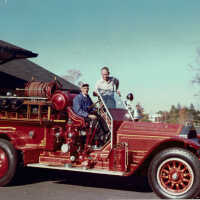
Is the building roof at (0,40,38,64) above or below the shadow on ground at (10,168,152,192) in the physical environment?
above

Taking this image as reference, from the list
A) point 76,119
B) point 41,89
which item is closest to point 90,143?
point 76,119

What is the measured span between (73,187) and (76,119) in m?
1.17

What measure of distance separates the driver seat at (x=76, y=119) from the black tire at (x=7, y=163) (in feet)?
3.76

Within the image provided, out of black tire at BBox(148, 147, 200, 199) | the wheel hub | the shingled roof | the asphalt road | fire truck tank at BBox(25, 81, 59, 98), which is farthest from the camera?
the shingled roof

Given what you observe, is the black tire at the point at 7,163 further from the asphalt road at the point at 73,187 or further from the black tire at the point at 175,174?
the black tire at the point at 175,174

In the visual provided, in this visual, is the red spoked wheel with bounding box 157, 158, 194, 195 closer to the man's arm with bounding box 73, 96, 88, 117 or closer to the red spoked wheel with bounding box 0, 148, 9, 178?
the man's arm with bounding box 73, 96, 88, 117

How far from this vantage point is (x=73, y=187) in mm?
5250

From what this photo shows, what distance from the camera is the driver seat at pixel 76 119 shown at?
5414 millimetres

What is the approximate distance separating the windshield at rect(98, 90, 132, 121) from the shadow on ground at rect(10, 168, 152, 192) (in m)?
1.20

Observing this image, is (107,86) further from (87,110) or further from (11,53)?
(11,53)

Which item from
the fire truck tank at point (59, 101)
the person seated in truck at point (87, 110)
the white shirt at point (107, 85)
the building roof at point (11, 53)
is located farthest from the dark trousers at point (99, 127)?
the building roof at point (11, 53)

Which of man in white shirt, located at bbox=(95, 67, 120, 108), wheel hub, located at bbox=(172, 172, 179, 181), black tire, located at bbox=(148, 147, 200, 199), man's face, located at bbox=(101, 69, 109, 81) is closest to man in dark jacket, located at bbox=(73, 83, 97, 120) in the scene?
man in white shirt, located at bbox=(95, 67, 120, 108)

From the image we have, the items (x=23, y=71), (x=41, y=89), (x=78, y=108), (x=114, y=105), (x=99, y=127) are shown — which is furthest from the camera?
(x=23, y=71)

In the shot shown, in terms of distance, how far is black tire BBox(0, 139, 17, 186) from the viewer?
17.2ft
